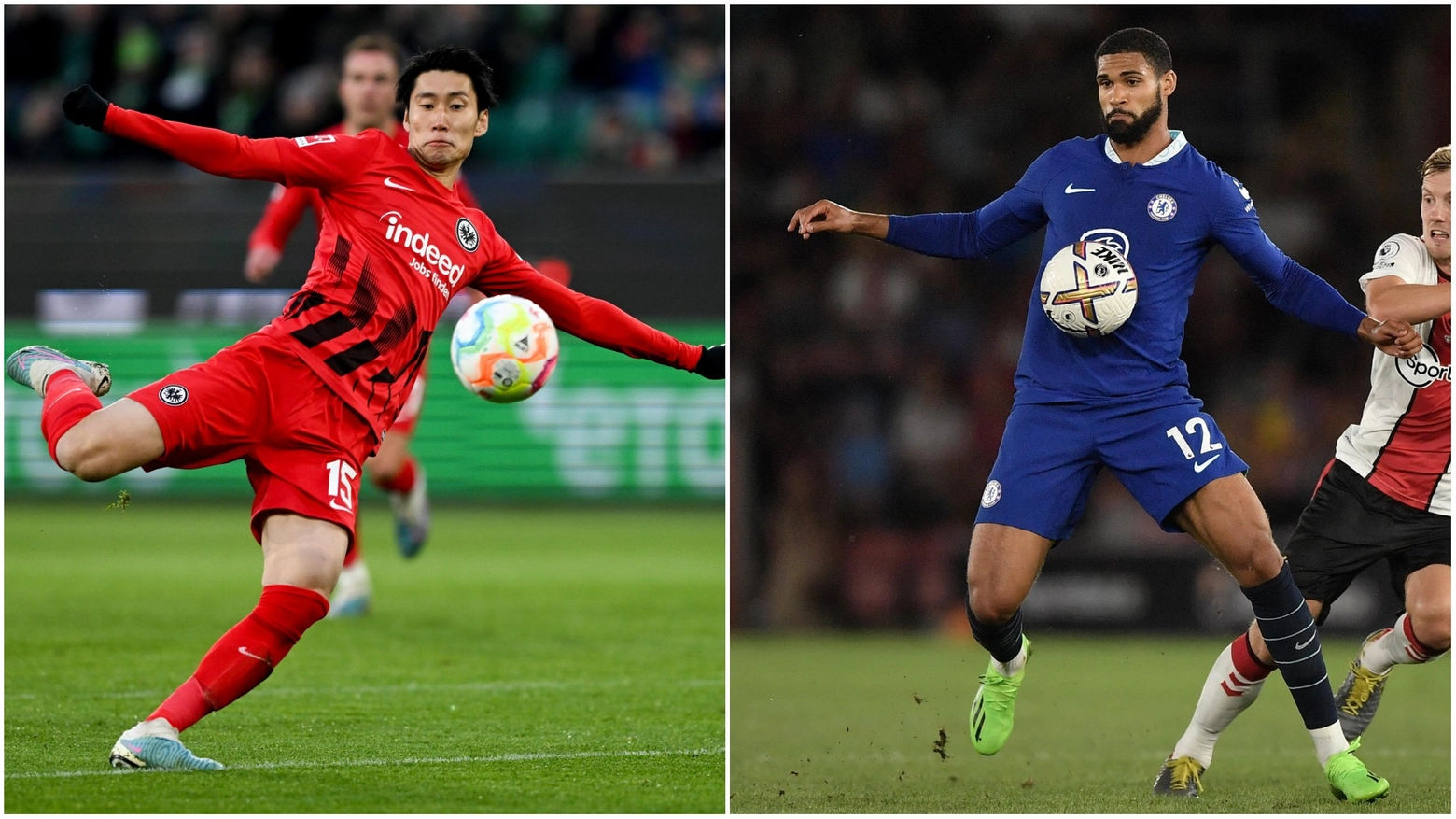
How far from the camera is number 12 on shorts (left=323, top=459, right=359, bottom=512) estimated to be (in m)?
4.62

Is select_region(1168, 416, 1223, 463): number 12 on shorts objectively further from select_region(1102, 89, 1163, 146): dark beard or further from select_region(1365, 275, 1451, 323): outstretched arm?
select_region(1102, 89, 1163, 146): dark beard

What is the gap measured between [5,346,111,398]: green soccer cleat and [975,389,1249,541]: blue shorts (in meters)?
2.76

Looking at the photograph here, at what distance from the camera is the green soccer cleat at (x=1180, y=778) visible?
5.13 m

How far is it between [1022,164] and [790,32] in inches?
94.7

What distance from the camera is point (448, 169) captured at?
16.1 ft

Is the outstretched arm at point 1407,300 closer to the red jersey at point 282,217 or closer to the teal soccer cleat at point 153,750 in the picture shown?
the teal soccer cleat at point 153,750

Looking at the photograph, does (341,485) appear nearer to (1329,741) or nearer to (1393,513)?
(1329,741)

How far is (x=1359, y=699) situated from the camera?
18.3ft

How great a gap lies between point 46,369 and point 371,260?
1081 mm

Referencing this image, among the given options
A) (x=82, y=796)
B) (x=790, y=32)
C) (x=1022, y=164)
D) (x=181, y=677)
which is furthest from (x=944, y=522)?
(x=82, y=796)

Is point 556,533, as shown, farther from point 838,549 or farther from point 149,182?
point 149,182

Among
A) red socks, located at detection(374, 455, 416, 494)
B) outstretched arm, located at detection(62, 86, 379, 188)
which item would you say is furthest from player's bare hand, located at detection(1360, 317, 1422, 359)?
red socks, located at detection(374, 455, 416, 494)

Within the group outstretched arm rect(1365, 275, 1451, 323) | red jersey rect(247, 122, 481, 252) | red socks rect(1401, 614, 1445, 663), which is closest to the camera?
outstretched arm rect(1365, 275, 1451, 323)

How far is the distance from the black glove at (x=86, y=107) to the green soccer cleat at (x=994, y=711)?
3.17 metres
